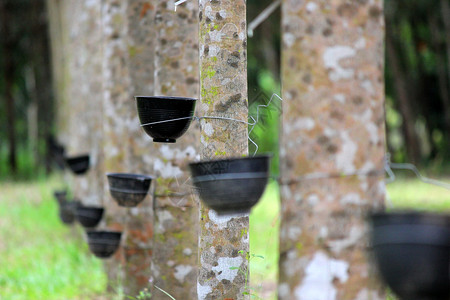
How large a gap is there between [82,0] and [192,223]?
6.08m

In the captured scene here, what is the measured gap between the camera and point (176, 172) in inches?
178

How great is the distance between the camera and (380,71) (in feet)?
7.84

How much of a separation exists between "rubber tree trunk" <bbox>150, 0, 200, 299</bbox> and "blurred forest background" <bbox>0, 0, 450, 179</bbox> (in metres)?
8.27

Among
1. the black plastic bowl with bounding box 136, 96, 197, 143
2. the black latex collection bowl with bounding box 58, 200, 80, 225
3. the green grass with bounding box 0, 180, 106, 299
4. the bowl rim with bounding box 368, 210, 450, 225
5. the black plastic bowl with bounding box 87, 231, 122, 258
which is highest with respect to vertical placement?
the black plastic bowl with bounding box 136, 96, 197, 143

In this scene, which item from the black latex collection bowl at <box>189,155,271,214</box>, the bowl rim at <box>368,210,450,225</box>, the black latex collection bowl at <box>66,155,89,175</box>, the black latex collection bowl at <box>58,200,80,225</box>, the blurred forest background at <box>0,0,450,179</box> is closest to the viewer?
the bowl rim at <box>368,210,450,225</box>

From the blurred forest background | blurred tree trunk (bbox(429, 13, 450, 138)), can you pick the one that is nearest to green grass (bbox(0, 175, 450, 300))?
the blurred forest background

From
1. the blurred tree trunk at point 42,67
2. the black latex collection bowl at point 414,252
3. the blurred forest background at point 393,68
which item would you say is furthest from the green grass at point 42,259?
the blurred tree trunk at point 42,67

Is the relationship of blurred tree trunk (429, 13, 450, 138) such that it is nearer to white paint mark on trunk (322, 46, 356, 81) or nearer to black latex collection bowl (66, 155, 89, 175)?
black latex collection bowl (66, 155, 89, 175)

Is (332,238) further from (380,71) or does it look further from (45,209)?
(45,209)

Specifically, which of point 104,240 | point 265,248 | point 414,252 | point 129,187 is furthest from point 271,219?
point 414,252

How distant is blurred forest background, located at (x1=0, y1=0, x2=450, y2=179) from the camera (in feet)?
53.4

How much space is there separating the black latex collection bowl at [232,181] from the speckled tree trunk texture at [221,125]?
0.91 metres

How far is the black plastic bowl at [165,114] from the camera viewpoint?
343 cm

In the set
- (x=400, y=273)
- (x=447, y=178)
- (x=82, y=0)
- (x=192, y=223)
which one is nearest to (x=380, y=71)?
(x=400, y=273)
